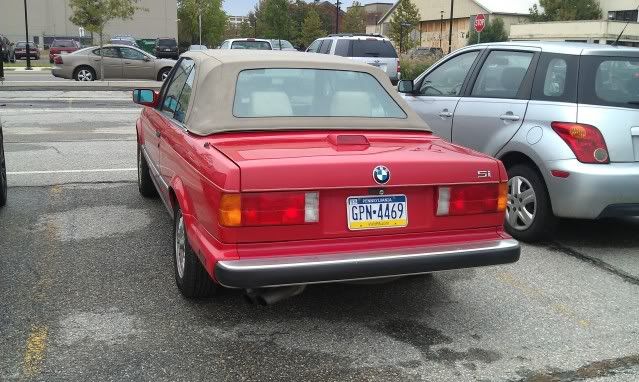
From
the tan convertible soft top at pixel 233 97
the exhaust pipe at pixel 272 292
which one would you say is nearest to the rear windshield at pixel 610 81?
the tan convertible soft top at pixel 233 97

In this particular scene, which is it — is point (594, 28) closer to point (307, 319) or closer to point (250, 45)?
point (250, 45)

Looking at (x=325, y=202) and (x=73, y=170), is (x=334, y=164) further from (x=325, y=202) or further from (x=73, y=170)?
(x=73, y=170)

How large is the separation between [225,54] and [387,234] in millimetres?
1932

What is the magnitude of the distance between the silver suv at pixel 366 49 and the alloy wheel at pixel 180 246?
50.0 feet

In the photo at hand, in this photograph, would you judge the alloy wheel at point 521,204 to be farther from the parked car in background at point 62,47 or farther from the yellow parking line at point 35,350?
the parked car in background at point 62,47

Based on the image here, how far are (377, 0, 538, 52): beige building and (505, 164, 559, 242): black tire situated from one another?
263 feet

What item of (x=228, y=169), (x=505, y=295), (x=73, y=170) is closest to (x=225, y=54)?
(x=228, y=169)

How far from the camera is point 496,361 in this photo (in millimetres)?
3646

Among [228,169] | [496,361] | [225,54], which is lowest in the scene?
[496,361]

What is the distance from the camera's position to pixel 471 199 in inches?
154

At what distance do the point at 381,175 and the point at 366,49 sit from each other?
16572mm

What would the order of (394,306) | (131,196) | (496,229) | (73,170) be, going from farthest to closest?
(73,170) < (131,196) < (394,306) < (496,229)

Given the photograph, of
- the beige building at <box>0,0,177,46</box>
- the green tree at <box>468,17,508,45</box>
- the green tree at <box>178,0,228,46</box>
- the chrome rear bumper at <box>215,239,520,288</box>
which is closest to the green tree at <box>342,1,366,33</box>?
the green tree at <box>178,0,228,46</box>

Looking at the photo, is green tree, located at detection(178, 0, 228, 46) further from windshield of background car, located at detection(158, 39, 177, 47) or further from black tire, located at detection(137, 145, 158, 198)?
black tire, located at detection(137, 145, 158, 198)
